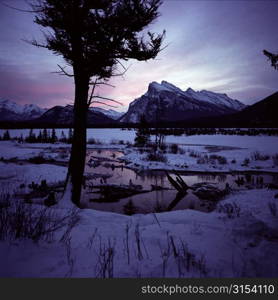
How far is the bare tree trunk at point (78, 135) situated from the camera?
6.12 m

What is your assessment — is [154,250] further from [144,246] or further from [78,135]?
[78,135]

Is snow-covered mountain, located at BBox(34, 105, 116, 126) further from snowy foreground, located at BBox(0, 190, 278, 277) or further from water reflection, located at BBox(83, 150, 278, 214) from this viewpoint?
water reflection, located at BBox(83, 150, 278, 214)

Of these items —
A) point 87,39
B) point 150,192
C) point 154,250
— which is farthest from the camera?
point 150,192

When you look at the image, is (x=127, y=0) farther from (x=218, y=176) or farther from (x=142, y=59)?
(x=218, y=176)

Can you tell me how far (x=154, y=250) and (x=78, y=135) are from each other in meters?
4.16

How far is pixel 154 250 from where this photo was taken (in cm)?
329

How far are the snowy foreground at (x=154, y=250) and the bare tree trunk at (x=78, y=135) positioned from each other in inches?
61.2

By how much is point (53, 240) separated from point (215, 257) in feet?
8.68

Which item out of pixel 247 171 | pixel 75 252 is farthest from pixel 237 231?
pixel 247 171

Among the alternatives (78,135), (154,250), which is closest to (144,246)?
(154,250)

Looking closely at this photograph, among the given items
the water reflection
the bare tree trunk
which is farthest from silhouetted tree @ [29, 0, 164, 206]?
the water reflection

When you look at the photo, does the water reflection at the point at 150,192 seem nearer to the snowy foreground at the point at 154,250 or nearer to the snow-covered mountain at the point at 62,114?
the snowy foreground at the point at 154,250

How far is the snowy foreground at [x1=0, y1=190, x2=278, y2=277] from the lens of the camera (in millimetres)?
2619

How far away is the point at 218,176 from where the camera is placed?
1234cm
